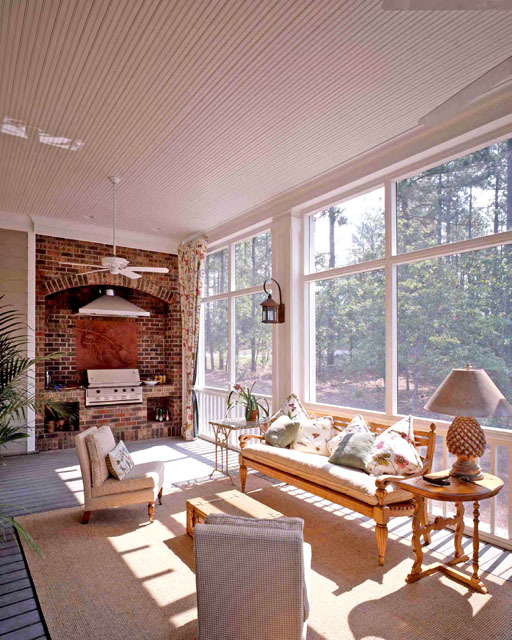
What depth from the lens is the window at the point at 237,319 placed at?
239 inches

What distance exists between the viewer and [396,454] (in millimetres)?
3441

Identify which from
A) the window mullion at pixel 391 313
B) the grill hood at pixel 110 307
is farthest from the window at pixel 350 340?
the grill hood at pixel 110 307

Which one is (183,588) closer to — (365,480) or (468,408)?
(365,480)

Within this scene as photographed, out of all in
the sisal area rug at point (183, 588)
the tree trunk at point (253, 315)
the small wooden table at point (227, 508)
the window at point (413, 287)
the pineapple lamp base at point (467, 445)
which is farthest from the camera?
the tree trunk at point (253, 315)

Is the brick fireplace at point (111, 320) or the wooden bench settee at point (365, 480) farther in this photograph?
the brick fireplace at point (111, 320)

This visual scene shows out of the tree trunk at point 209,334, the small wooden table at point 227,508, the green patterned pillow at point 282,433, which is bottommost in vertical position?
the small wooden table at point 227,508

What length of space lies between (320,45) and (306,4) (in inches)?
13.7

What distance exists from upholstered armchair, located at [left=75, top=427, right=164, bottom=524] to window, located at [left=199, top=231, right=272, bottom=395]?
237 centimetres

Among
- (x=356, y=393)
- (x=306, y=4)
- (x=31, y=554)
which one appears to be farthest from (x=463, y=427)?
(x=31, y=554)

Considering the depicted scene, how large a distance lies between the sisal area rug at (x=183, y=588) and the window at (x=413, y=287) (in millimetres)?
1314

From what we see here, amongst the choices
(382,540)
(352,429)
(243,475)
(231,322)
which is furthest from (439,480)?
(231,322)

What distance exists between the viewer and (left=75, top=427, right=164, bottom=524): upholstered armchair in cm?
375

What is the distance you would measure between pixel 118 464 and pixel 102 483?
20cm

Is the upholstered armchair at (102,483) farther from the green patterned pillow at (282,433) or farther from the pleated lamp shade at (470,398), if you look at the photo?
the pleated lamp shade at (470,398)
